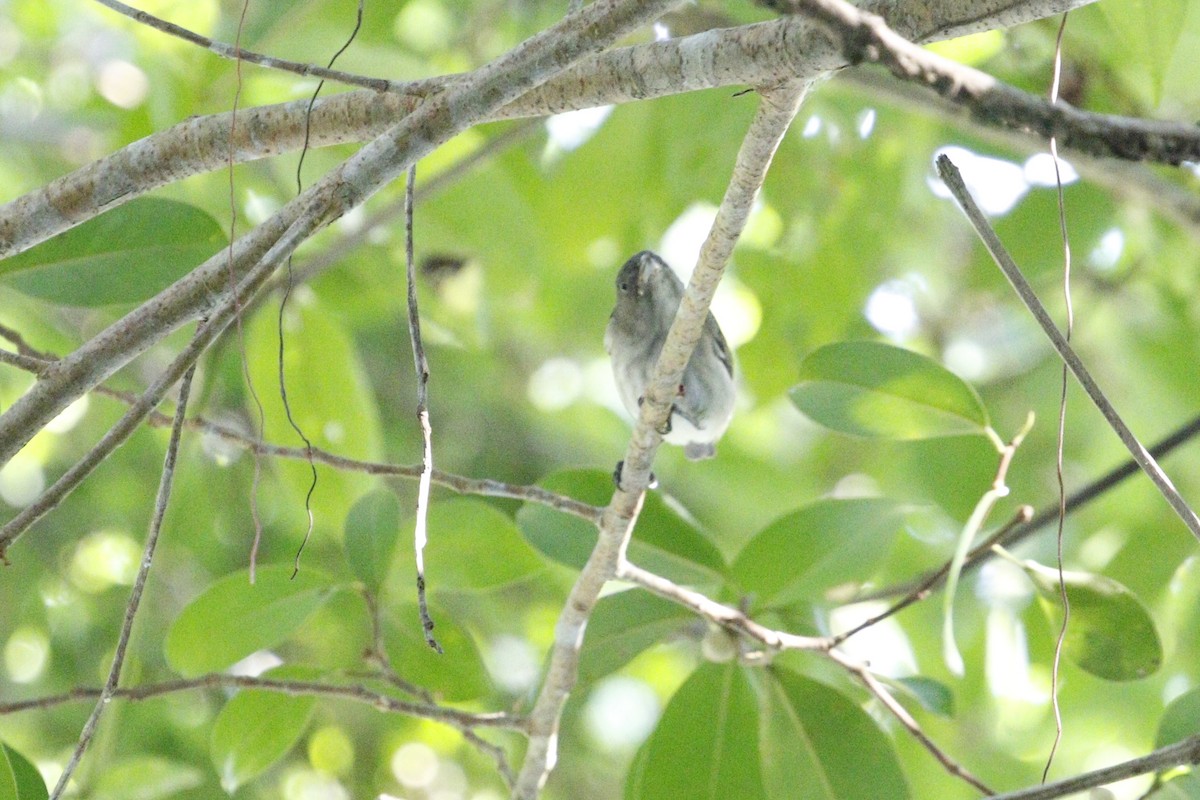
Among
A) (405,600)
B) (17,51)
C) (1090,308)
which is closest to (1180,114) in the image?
(1090,308)

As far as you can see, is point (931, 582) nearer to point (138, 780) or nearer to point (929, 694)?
point (929, 694)

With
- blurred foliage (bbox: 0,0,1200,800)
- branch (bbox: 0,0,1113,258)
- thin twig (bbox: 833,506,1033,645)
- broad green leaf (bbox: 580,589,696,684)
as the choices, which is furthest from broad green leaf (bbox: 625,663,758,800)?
branch (bbox: 0,0,1113,258)

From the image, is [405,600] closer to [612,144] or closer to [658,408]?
[658,408]

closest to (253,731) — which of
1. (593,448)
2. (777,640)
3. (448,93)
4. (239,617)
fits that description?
(239,617)

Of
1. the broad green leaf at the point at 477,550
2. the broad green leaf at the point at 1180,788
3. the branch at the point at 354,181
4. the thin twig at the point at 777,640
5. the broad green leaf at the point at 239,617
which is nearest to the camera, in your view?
the branch at the point at 354,181

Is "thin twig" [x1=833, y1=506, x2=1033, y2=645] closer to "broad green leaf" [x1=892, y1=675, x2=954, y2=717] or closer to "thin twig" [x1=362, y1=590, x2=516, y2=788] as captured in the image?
"broad green leaf" [x1=892, y1=675, x2=954, y2=717]

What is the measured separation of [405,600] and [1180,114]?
3094 millimetres

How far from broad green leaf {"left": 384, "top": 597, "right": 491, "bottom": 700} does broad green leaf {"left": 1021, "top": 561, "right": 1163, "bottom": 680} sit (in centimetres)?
124

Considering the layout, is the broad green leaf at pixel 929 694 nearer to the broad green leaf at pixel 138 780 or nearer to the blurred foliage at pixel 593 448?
the blurred foliage at pixel 593 448

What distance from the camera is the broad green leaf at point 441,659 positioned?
2.70m

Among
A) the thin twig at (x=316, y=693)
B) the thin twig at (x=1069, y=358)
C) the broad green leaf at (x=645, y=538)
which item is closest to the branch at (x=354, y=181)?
the thin twig at (x=1069, y=358)

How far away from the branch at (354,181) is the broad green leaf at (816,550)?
1375mm

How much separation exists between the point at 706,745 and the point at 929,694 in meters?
0.47

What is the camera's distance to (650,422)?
2070mm
